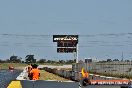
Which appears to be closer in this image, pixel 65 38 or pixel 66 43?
pixel 66 43

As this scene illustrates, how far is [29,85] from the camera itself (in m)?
20.3

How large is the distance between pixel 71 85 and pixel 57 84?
0.54 meters

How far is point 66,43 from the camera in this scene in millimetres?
101938

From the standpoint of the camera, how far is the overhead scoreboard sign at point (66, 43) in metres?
98.8

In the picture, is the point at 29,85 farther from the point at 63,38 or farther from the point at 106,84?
the point at 63,38

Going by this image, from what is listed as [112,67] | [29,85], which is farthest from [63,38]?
[29,85]

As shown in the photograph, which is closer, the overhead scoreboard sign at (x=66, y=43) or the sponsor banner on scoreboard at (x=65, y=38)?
the overhead scoreboard sign at (x=66, y=43)

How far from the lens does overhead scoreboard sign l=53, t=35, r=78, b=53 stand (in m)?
98.8

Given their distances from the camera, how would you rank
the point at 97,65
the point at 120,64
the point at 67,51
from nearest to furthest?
the point at 120,64, the point at 97,65, the point at 67,51

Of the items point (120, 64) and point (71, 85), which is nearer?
point (71, 85)

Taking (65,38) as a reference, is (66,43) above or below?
below

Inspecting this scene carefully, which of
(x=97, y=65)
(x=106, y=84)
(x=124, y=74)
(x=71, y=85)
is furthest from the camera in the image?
(x=97, y=65)

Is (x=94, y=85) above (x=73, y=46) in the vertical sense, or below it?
below

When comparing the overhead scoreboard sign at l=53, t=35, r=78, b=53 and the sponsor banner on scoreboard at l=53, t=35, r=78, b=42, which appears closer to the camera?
the overhead scoreboard sign at l=53, t=35, r=78, b=53
